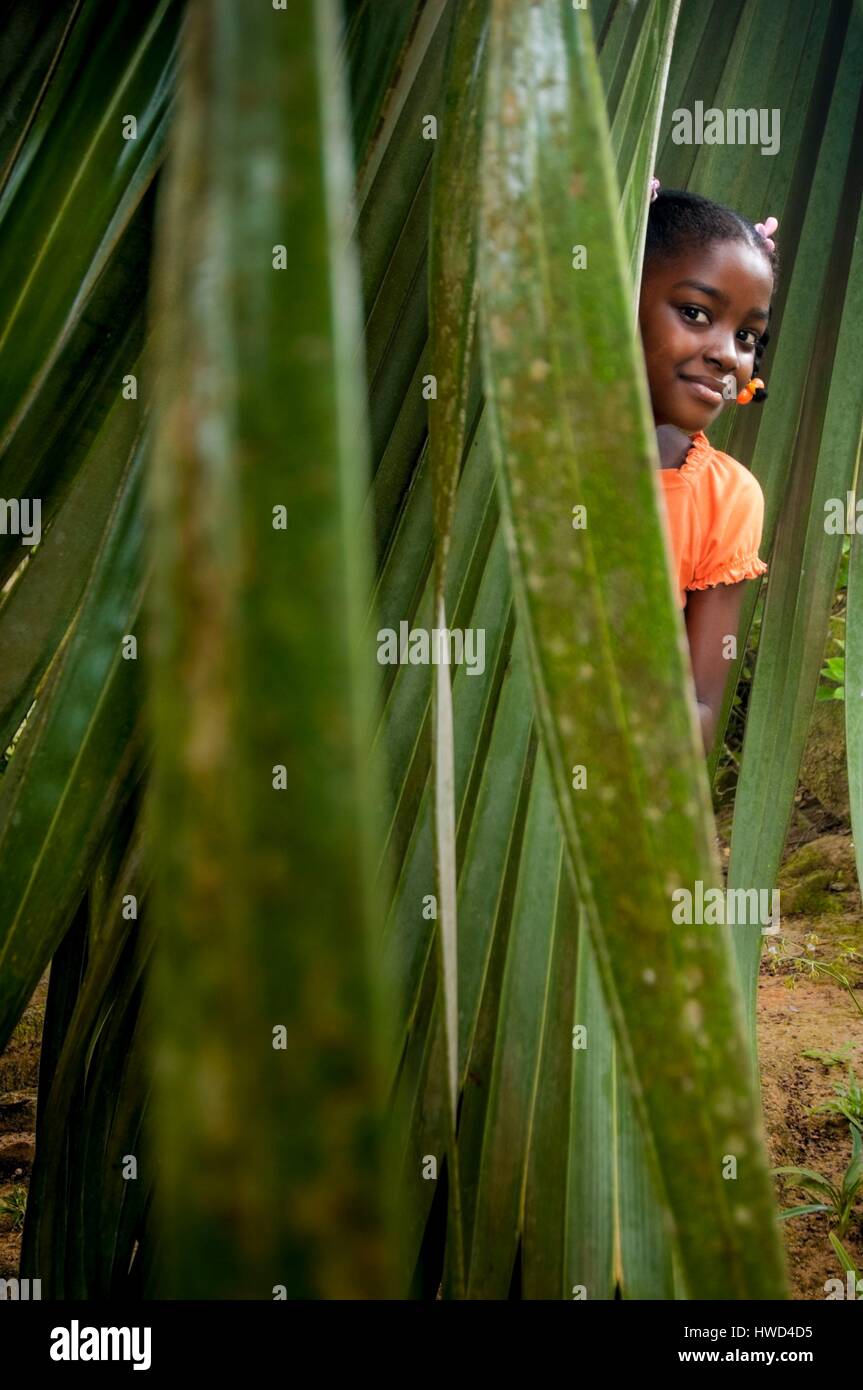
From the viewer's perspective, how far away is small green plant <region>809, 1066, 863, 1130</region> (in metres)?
1.59

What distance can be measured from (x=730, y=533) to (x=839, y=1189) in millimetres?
1143

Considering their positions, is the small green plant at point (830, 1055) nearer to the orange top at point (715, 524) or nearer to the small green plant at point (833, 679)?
the small green plant at point (833, 679)

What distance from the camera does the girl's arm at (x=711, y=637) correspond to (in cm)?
80

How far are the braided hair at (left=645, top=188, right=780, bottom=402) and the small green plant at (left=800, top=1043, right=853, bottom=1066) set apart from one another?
4.43ft

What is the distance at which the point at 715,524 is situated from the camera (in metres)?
0.83

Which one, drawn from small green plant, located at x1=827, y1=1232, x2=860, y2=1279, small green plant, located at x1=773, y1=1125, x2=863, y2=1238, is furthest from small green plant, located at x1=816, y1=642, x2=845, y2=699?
small green plant, located at x1=827, y1=1232, x2=860, y2=1279

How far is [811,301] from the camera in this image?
2.44 feet

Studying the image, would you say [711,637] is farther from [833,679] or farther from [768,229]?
[833,679]

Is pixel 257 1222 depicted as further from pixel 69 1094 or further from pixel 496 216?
pixel 69 1094

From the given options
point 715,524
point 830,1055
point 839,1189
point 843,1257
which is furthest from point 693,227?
point 830,1055

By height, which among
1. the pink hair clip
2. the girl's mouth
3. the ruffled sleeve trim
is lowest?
the ruffled sleeve trim

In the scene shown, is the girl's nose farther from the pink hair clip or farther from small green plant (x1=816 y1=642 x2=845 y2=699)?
small green plant (x1=816 y1=642 x2=845 y2=699)

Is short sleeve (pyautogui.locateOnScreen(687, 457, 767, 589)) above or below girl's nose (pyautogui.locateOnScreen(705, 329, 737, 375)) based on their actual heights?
below

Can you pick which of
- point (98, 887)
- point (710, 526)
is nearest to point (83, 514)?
point (98, 887)
